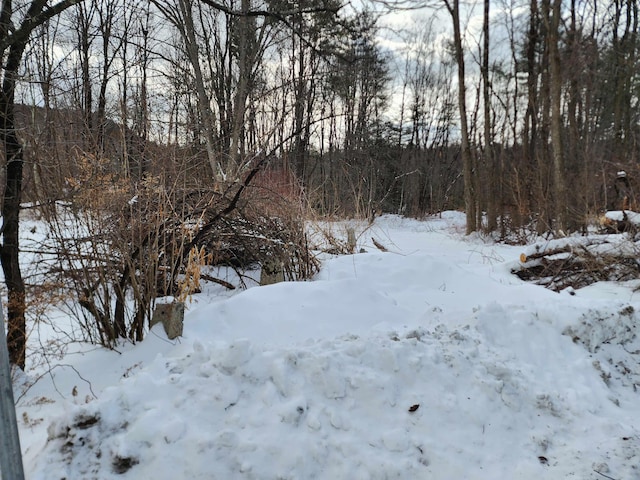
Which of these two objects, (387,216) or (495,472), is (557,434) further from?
(387,216)

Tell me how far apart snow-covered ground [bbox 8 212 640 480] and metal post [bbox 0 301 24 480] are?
59 cm

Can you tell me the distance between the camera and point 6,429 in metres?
1.29

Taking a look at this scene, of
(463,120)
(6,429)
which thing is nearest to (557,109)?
(463,120)

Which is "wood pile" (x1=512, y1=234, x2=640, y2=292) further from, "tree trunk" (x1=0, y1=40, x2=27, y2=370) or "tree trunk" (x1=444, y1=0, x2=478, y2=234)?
"tree trunk" (x1=444, y1=0, x2=478, y2=234)

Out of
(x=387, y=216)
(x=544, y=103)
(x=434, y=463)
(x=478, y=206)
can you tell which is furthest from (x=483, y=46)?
A: (x=434, y=463)

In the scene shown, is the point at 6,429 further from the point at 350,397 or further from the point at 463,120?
the point at 463,120

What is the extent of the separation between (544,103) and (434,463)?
38.1 ft

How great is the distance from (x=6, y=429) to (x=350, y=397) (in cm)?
158

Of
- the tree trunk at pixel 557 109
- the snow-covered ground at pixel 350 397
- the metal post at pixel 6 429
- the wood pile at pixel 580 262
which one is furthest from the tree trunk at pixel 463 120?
the metal post at pixel 6 429

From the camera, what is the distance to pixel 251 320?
10.8 ft

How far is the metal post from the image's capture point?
4.21ft

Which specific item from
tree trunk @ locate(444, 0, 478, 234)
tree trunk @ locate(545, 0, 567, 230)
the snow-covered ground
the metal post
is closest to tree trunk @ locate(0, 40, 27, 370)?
the snow-covered ground

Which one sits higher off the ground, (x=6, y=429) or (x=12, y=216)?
(x=12, y=216)

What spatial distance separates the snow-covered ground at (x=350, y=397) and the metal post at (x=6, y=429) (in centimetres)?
59
